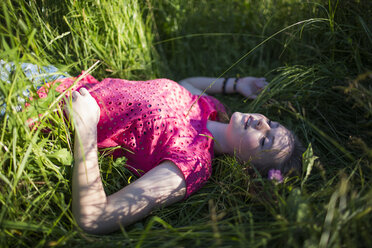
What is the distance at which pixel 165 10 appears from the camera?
313 cm

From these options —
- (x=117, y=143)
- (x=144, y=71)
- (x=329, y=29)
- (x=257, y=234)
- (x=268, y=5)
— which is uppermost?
(x=268, y=5)

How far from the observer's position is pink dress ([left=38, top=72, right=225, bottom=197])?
186 cm

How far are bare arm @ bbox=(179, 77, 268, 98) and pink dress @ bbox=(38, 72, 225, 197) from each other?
0.71 m

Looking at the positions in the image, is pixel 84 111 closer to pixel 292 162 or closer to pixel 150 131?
pixel 150 131

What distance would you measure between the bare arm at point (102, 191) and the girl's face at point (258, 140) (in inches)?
20.9

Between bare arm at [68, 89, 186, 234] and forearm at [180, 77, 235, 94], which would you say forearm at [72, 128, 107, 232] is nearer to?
bare arm at [68, 89, 186, 234]

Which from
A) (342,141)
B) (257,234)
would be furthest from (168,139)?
(342,141)

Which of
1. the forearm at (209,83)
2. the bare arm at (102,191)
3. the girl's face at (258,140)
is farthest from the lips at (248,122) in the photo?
the forearm at (209,83)

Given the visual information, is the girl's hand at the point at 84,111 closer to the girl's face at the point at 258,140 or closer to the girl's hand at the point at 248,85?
the girl's face at the point at 258,140

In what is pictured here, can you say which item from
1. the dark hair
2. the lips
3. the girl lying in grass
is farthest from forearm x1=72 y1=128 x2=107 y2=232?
the dark hair

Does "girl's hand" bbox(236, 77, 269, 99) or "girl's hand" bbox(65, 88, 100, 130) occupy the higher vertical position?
"girl's hand" bbox(65, 88, 100, 130)

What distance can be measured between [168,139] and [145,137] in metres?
0.16

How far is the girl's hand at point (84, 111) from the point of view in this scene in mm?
1714

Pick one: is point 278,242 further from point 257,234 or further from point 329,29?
point 329,29
